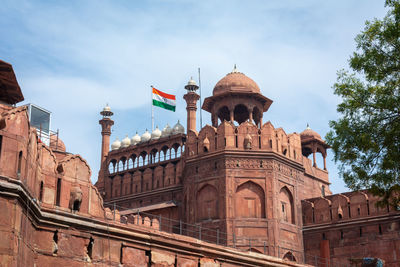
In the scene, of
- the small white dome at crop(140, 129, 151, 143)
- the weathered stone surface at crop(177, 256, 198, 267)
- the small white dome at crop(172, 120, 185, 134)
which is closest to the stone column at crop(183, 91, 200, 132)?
the small white dome at crop(172, 120, 185, 134)

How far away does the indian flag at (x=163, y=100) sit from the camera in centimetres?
3538

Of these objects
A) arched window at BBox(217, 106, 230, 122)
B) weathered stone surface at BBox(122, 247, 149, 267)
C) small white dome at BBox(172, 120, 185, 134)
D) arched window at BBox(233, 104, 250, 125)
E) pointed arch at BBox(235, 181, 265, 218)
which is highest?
small white dome at BBox(172, 120, 185, 134)

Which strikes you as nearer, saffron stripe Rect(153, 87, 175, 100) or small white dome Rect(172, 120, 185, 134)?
small white dome Rect(172, 120, 185, 134)

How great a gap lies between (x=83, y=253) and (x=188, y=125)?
19108mm

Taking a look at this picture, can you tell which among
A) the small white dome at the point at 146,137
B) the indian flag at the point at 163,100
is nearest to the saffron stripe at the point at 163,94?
the indian flag at the point at 163,100

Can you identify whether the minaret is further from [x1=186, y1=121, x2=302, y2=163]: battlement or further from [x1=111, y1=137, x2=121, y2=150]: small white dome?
[x1=186, y1=121, x2=302, y2=163]: battlement

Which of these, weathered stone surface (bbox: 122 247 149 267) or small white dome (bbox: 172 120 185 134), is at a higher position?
small white dome (bbox: 172 120 185 134)

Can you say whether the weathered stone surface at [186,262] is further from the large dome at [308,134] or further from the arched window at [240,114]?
the large dome at [308,134]

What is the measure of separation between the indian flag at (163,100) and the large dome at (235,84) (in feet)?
22.0

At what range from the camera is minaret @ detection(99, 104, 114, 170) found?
38.0 m

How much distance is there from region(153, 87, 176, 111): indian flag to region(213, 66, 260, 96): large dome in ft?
22.0

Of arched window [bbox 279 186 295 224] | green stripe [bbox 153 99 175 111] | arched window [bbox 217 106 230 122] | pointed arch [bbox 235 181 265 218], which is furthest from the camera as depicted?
green stripe [bbox 153 99 175 111]

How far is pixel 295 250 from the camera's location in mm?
26609

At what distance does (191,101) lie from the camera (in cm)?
3447
